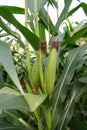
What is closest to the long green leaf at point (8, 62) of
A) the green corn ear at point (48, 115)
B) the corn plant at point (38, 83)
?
the corn plant at point (38, 83)

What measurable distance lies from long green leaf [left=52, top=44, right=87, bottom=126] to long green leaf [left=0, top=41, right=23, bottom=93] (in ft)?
0.47

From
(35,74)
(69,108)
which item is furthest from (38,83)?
(69,108)

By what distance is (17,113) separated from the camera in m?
0.80

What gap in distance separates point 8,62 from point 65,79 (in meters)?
0.17

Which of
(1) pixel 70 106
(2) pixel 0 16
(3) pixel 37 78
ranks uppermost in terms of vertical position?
(2) pixel 0 16

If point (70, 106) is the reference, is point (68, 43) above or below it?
above

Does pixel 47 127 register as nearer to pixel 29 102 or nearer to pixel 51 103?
pixel 51 103

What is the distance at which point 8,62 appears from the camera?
0.63 m

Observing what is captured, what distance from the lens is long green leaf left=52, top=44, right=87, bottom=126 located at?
71 cm

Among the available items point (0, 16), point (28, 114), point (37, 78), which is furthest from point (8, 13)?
point (28, 114)

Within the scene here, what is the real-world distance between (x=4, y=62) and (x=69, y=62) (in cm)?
22

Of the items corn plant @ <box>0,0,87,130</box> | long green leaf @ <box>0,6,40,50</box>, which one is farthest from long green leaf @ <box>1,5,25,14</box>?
long green leaf @ <box>0,6,40,50</box>

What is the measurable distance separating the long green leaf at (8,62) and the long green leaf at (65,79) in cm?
14

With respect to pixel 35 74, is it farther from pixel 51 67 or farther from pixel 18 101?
pixel 18 101
